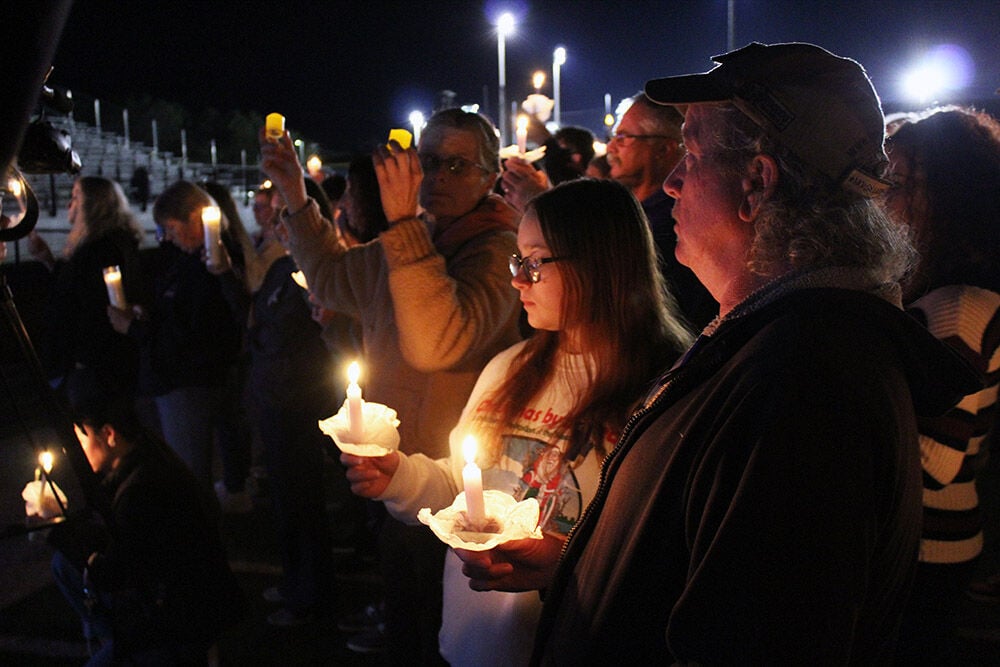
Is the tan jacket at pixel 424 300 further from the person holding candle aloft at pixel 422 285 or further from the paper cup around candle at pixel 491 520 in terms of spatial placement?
the paper cup around candle at pixel 491 520

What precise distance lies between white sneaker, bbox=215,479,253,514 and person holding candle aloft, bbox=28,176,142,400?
1.19 metres

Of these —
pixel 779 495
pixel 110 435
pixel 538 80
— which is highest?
pixel 538 80

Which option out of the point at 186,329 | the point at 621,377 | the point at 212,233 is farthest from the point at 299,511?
the point at 621,377

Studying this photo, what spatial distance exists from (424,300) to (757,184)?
1526 mm

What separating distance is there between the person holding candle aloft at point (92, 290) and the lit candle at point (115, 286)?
52 mm

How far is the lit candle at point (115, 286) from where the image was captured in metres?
4.85

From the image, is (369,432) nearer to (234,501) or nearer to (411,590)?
(411,590)

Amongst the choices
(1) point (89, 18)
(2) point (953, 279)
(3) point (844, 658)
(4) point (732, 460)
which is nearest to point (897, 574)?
(3) point (844, 658)

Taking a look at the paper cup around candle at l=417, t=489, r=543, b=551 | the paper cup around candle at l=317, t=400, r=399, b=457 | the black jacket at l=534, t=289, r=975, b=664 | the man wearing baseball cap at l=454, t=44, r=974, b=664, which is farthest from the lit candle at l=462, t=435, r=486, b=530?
the paper cup around candle at l=317, t=400, r=399, b=457

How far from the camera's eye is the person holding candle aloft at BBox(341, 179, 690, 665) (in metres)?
2.02

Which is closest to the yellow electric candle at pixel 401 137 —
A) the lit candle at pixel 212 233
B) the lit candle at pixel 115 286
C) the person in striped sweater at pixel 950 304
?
the person in striped sweater at pixel 950 304

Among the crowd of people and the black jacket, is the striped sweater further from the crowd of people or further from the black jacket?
the black jacket

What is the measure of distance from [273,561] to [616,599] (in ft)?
14.3

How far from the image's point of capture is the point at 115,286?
486cm
